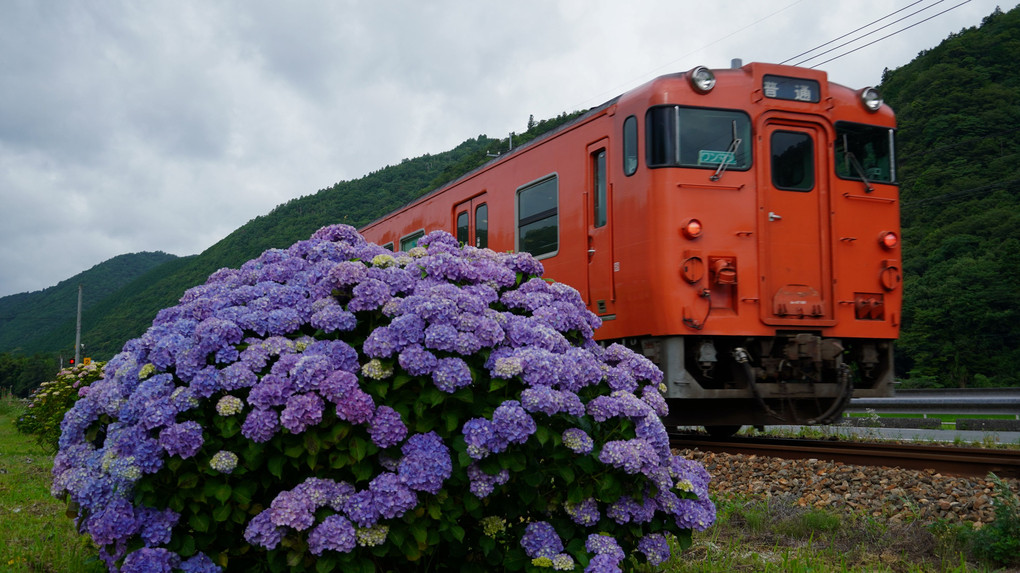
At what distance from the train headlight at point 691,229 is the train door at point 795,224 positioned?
0.68m

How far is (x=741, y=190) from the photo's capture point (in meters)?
6.92

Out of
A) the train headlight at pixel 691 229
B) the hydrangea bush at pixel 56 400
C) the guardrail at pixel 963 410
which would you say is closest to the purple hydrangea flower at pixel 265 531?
the train headlight at pixel 691 229

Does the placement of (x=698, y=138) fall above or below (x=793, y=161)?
above

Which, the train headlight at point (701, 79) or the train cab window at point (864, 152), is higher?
the train headlight at point (701, 79)

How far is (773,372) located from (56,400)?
882 centimetres

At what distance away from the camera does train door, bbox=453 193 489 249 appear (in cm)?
938

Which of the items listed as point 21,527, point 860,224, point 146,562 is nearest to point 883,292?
point 860,224

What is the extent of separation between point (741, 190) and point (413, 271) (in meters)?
4.26

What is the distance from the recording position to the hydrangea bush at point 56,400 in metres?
8.45

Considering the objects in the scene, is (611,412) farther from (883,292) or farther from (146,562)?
(883,292)

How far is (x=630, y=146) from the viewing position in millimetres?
7000

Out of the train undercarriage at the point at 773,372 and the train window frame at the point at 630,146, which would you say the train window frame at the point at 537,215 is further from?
the train undercarriage at the point at 773,372

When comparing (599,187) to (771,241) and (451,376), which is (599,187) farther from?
(451,376)

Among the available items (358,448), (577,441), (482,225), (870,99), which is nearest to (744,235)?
(870,99)
